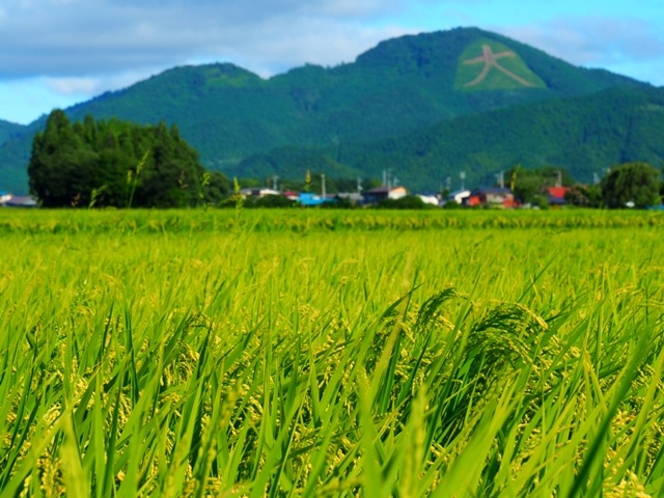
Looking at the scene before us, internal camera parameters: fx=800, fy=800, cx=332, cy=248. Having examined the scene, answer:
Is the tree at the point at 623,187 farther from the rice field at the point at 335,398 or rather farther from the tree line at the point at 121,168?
the rice field at the point at 335,398

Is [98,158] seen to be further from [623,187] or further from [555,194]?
[555,194]

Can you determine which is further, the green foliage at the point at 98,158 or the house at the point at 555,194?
the house at the point at 555,194

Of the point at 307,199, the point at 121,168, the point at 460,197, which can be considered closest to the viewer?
the point at 307,199

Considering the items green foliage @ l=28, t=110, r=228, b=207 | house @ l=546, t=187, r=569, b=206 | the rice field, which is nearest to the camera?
the rice field

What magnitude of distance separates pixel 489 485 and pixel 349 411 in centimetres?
38

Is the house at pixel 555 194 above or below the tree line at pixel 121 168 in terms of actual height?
below

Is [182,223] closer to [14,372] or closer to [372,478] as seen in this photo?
[14,372]

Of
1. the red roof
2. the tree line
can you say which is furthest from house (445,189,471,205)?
the tree line

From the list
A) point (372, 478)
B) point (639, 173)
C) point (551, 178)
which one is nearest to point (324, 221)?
point (372, 478)

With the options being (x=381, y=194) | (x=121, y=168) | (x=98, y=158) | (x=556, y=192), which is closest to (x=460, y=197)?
(x=556, y=192)

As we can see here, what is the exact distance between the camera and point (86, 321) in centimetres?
211

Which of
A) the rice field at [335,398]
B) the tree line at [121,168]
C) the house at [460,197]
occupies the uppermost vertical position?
the tree line at [121,168]

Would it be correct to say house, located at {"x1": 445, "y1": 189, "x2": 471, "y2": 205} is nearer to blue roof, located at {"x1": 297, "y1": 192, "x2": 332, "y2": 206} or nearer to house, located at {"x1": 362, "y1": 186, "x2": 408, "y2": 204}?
house, located at {"x1": 362, "y1": 186, "x2": 408, "y2": 204}

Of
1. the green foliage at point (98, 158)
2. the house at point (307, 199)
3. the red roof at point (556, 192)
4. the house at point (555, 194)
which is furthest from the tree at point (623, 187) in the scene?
the red roof at point (556, 192)
